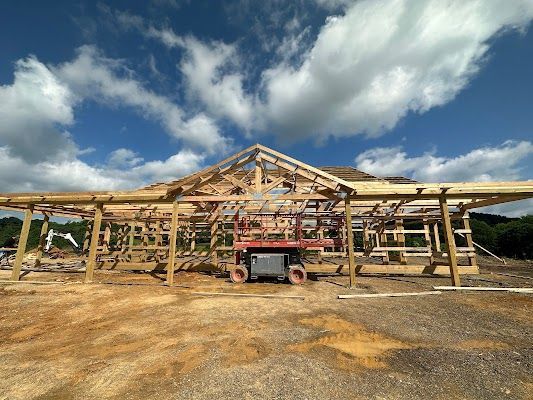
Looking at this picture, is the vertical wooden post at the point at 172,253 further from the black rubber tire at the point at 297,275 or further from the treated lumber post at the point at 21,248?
the treated lumber post at the point at 21,248

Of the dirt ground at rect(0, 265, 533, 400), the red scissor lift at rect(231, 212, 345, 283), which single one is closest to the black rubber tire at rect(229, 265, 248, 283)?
the red scissor lift at rect(231, 212, 345, 283)

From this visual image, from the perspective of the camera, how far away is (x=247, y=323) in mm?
5641

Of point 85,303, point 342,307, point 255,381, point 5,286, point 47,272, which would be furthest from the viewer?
point 47,272

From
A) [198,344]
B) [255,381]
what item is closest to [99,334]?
[198,344]

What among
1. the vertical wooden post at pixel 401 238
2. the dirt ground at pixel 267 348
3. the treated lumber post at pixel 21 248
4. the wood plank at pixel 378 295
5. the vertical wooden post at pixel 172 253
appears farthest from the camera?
the vertical wooden post at pixel 401 238

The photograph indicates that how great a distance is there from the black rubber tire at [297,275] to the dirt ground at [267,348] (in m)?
2.61

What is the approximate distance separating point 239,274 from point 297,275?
8.32ft

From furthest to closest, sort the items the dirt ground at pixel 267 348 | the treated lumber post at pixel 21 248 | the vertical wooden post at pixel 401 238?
1. the vertical wooden post at pixel 401 238
2. the treated lumber post at pixel 21 248
3. the dirt ground at pixel 267 348

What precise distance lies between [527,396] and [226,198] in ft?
31.3

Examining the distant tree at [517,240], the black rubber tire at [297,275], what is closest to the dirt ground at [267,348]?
the black rubber tire at [297,275]

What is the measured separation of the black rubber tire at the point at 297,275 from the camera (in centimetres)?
1064

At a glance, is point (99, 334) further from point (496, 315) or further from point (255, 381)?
point (496, 315)

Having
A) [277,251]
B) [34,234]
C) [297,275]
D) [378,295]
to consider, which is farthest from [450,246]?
[34,234]

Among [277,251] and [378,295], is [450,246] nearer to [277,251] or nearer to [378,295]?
[378,295]
